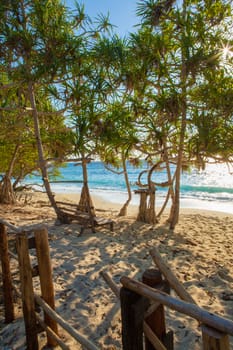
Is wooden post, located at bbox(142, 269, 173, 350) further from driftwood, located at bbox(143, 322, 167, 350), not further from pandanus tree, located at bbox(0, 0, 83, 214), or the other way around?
pandanus tree, located at bbox(0, 0, 83, 214)

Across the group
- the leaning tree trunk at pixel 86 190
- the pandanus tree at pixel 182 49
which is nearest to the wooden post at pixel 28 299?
the leaning tree trunk at pixel 86 190

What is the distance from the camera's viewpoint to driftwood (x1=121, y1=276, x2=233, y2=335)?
2.95 feet

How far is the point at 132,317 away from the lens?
46.2 inches

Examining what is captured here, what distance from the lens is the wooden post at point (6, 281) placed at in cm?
261

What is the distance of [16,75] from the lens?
5562mm

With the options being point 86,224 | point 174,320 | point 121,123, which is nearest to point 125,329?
point 174,320

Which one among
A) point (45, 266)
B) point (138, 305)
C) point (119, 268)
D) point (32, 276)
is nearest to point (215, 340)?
point (138, 305)

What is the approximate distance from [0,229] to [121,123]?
3.78 metres

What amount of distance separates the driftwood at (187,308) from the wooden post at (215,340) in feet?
0.09

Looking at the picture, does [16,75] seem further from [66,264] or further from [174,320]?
[174,320]

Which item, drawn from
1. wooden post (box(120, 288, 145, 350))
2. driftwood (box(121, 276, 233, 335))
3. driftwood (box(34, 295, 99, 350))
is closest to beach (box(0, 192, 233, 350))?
driftwood (box(34, 295, 99, 350))

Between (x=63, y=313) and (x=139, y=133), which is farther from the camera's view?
(x=139, y=133)

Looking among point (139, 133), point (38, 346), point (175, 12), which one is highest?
point (175, 12)

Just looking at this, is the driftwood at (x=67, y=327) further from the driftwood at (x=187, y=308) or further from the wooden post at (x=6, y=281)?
the driftwood at (x=187, y=308)
